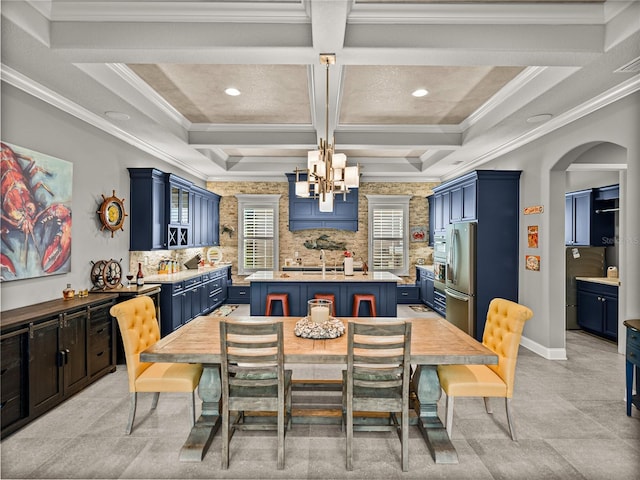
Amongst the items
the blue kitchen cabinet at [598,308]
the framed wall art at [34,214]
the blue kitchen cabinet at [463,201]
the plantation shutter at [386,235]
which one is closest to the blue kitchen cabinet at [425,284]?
the plantation shutter at [386,235]

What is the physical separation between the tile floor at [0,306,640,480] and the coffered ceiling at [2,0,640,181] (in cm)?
290

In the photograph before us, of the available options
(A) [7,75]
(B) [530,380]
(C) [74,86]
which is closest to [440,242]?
(B) [530,380]

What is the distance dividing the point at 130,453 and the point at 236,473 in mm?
814

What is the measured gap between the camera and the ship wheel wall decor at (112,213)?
4461mm

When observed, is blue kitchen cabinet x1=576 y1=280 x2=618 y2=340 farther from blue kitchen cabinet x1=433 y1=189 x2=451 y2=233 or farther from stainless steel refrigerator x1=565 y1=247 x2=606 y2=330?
blue kitchen cabinet x1=433 y1=189 x2=451 y2=233

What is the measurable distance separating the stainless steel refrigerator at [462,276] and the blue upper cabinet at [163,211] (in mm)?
4523

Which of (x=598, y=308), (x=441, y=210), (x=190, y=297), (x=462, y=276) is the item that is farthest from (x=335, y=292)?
(x=598, y=308)

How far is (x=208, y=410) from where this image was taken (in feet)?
9.14

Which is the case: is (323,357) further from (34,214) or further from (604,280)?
(604,280)

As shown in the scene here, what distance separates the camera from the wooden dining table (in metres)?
2.32

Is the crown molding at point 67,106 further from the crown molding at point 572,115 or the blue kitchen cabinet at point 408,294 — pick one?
the blue kitchen cabinet at point 408,294

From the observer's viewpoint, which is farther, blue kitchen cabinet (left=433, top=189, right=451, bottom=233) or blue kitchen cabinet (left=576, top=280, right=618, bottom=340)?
blue kitchen cabinet (left=433, top=189, right=451, bottom=233)

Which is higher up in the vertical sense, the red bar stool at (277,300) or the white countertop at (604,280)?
the white countertop at (604,280)

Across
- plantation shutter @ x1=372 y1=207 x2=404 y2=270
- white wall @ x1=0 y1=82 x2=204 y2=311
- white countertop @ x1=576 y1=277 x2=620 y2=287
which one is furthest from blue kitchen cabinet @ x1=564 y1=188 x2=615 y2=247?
white wall @ x1=0 y1=82 x2=204 y2=311
